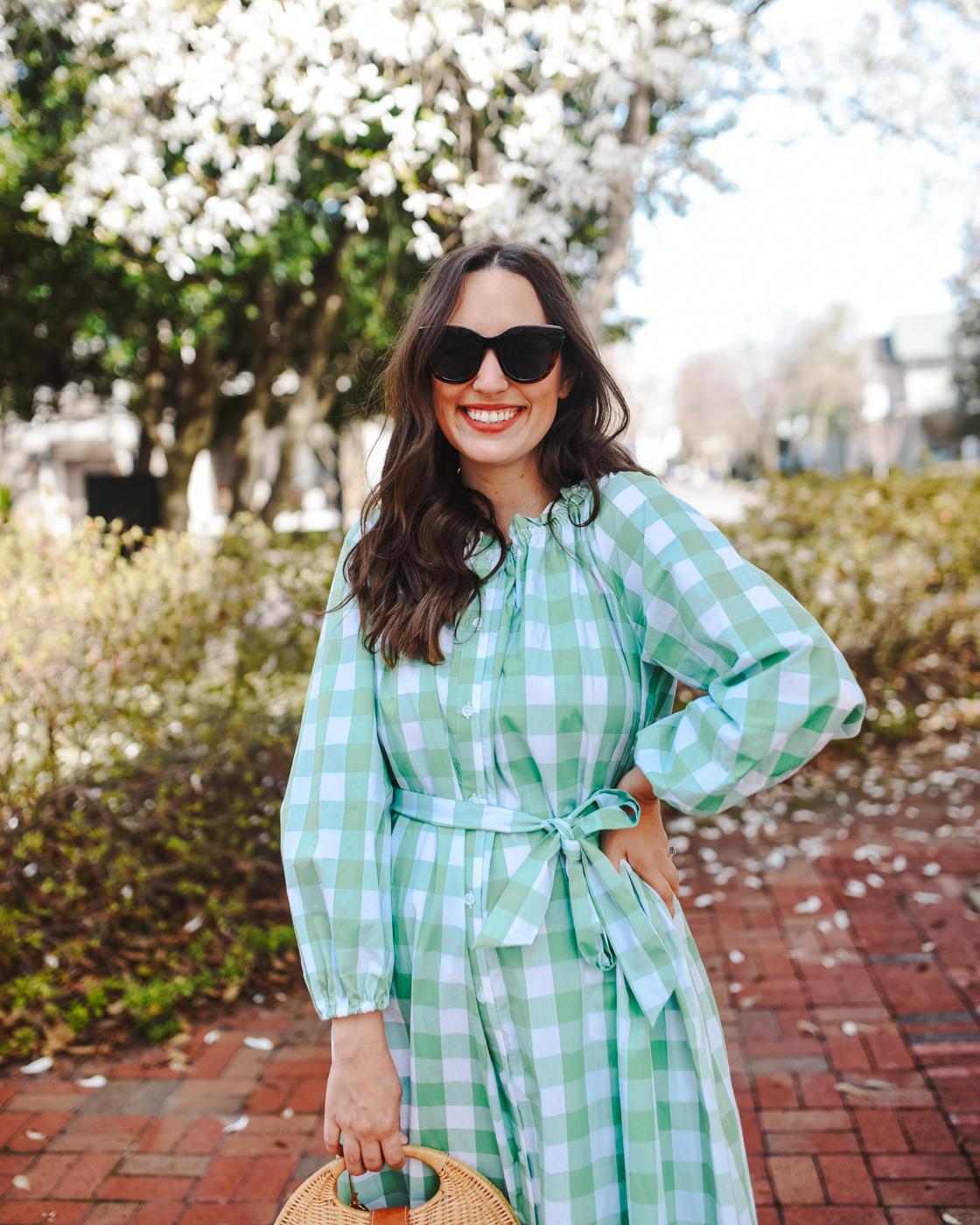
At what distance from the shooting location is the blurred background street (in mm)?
2672

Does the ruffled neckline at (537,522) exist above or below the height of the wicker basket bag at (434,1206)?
above

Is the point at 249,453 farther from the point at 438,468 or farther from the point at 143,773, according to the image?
the point at 438,468

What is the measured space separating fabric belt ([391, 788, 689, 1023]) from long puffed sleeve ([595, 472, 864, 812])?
0.50 ft

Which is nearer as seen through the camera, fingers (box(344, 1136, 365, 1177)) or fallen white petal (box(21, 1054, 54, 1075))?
fingers (box(344, 1136, 365, 1177))

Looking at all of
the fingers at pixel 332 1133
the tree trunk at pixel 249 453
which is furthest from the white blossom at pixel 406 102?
the tree trunk at pixel 249 453

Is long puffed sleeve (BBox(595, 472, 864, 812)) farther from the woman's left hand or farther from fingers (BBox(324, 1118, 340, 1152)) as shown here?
fingers (BBox(324, 1118, 340, 1152))

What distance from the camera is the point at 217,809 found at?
13.4 feet

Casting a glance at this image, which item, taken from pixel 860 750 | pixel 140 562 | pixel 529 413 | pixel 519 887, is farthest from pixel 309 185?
pixel 519 887

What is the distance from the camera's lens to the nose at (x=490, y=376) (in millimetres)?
1444

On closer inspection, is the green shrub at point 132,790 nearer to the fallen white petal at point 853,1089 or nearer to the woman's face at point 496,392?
the fallen white petal at point 853,1089

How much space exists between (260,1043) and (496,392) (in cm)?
253

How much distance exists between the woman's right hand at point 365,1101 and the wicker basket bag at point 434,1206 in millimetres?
38

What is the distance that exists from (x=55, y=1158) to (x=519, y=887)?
2.06 meters

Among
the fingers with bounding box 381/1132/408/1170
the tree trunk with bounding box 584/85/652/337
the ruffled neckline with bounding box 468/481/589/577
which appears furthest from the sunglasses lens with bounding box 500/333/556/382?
the tree trunk with bounding box 584/85/652/337
